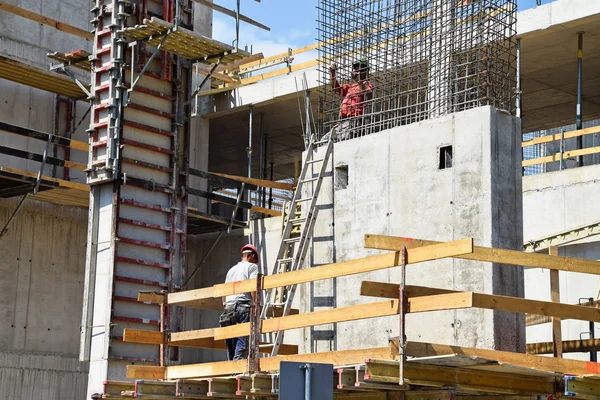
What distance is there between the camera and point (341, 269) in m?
11.8

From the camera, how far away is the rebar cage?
1531 centimetres

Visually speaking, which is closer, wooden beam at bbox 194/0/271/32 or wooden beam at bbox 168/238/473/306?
wooden beam at bbox 168/238/473/306

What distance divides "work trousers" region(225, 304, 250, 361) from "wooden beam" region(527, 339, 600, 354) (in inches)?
166

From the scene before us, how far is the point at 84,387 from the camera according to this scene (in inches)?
901

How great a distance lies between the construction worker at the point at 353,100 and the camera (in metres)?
16.8

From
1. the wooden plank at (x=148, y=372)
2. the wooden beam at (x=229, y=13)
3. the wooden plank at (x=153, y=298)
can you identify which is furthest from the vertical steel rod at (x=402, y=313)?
the wooden beam at (x=229, y=13)

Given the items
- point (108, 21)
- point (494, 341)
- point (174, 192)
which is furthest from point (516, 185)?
point (108, 21)

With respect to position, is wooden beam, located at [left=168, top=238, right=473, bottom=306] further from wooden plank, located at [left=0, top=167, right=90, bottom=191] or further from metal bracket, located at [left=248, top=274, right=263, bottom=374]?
wooden plank, located at [left=0, top=167, right=90, bottom=191]

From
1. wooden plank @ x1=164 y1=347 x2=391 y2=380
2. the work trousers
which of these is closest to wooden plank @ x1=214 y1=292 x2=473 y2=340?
wooden plank @ x1=164 y1=347 x2=391 y2=380

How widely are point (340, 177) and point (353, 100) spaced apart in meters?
1.34

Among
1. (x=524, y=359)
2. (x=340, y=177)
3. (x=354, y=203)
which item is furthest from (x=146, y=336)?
(x=524, y=359)

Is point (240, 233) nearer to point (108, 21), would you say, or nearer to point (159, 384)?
point (108, 21)

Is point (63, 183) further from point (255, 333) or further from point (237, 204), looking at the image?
point (255, 333)

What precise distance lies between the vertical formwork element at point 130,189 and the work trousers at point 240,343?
4.88 m
